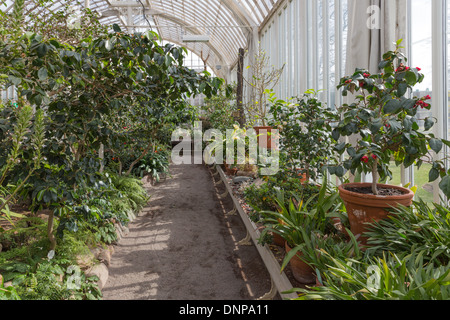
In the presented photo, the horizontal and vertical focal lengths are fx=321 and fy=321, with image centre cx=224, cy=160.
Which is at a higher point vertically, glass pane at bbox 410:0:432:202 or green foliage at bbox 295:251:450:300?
glass pane at bbox 410:0:432:202

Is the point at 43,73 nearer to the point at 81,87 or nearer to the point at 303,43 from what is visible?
the point at 81,87

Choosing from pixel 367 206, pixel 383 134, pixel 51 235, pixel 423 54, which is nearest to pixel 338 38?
pixel 423 54

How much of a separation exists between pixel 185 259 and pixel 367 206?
211cm

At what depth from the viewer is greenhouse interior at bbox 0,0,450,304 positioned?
179 centimetres

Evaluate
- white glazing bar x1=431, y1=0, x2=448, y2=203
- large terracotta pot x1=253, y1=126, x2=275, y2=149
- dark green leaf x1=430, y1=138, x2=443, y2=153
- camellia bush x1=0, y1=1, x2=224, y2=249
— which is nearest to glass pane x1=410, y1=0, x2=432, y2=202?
white glazing bar x1=431, y1=0, x2=448, y2=203

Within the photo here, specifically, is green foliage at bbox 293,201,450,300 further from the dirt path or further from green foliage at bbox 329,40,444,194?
the dirt path

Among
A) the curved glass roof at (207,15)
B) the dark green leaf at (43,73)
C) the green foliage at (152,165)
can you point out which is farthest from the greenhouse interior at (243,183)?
the curved glass roof at (207,15)

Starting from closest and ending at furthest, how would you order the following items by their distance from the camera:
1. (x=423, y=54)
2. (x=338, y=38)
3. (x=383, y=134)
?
(x=383, y=134) < (x=423, y=54) < (x=338, y=38)

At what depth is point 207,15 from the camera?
14.9 metres

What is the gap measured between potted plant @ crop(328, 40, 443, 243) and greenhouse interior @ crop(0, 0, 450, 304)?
13 millimetres

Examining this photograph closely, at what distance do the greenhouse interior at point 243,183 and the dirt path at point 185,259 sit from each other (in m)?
0.02

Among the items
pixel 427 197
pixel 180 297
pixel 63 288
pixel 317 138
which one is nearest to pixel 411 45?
pixel 317 138

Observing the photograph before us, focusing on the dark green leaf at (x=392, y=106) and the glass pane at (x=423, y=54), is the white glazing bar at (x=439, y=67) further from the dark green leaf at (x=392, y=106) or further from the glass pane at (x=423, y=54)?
the dark green leaf at (x=392, y=106)

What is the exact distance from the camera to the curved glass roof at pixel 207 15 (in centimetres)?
947
